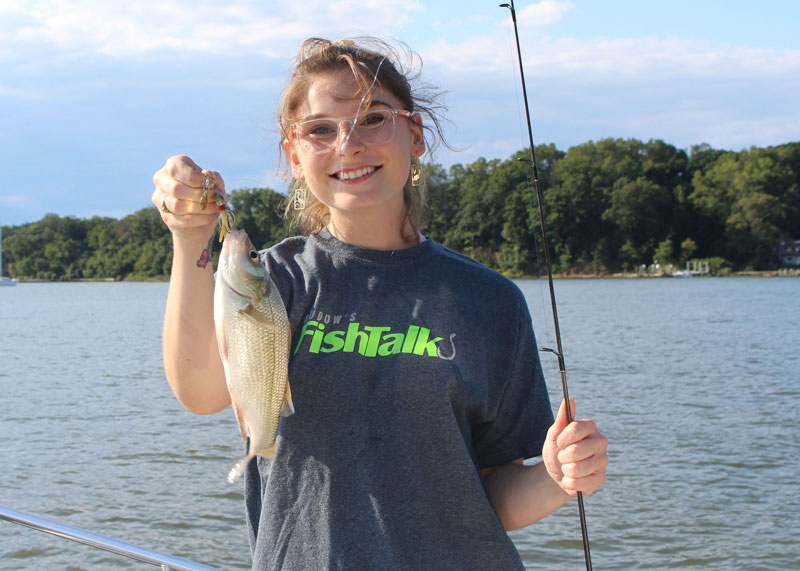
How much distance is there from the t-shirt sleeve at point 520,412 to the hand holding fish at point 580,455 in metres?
0.19

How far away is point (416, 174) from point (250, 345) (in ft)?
2.92

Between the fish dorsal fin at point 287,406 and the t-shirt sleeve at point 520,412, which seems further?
the t-shirt sleeve at point 520,412

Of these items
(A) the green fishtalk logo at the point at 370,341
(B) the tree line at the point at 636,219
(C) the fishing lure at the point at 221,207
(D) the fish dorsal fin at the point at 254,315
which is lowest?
(A) the green fishtalk logo at the point at 370,341

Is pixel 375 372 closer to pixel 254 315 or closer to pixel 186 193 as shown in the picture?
pixel 254 315

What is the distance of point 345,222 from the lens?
6.66 ft

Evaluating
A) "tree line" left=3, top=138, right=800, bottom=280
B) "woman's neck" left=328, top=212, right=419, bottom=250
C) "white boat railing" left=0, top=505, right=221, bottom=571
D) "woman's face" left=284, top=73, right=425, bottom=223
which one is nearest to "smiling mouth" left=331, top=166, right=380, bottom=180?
"woman's face" left=284, top=73, right=425, bottom=223

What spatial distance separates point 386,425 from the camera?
70.6 inches

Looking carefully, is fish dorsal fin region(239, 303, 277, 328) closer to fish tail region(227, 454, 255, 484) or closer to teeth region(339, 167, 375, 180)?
fish tail region(227, 454, 255, 484)

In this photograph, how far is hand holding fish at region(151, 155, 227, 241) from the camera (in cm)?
168

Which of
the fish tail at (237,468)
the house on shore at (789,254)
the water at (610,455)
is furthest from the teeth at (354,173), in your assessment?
the house on shore at (789,254)

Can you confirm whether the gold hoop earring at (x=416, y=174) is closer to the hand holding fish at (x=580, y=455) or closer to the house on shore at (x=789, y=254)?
the hand holding fish at (x=580, y=455)

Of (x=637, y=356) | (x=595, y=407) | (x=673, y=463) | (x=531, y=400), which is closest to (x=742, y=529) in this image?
(x=673, y=463)

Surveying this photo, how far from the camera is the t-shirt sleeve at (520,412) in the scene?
6.55ft

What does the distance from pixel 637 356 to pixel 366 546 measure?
77.6 ft
